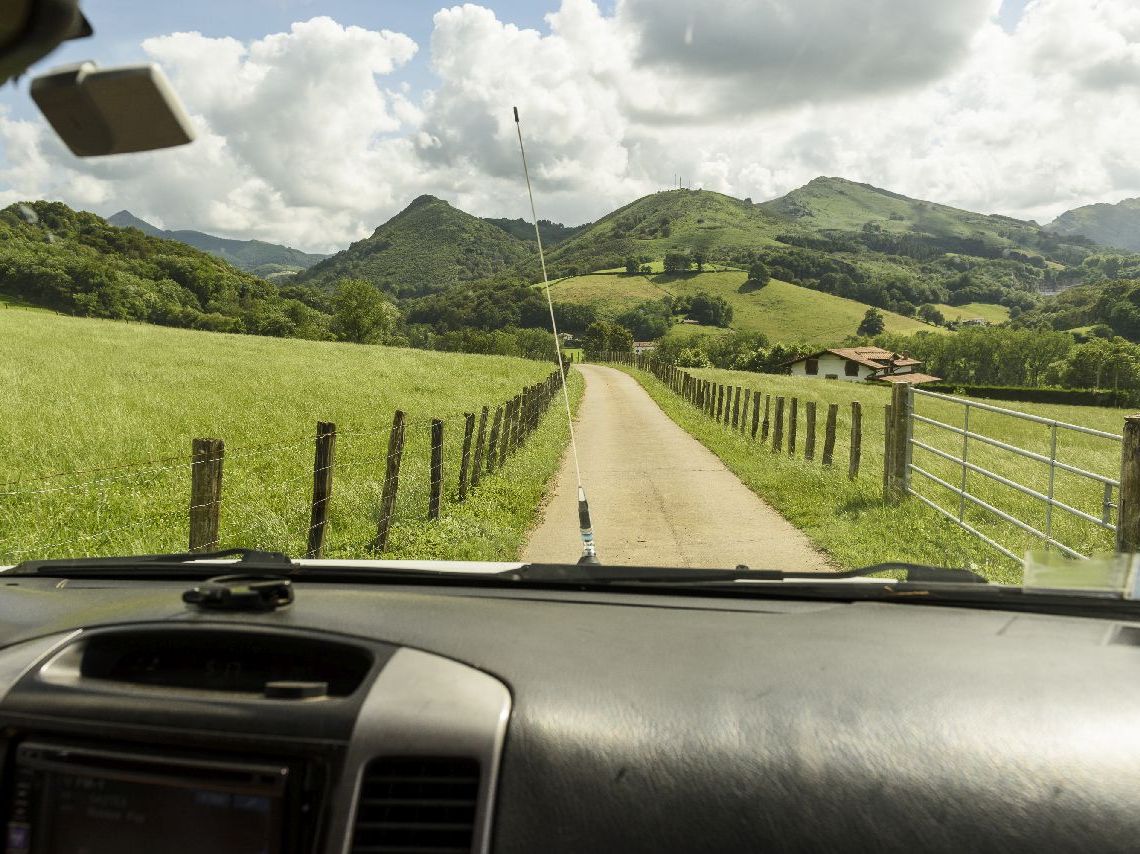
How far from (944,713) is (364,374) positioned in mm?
28926

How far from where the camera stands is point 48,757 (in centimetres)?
181

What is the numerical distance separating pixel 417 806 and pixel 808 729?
68 centimetres

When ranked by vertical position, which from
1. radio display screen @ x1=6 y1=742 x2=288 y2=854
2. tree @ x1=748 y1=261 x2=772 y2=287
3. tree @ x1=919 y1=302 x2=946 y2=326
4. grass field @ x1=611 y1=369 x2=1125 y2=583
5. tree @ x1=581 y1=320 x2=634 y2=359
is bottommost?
grass field @ x1=611 y1=369 x2=1125 y2=583

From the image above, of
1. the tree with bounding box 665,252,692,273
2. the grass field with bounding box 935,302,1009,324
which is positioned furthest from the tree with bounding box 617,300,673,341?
the grass field with bounding box 935,302,1009,324

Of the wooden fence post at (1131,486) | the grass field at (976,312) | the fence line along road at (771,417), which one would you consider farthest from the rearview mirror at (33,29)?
the grass field at (976,312)

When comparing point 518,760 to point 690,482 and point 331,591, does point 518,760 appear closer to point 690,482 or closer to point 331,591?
point 331,591

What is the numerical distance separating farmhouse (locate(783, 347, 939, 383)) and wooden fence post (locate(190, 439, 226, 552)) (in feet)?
317

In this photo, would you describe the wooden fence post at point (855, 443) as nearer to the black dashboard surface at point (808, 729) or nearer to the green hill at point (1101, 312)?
the black dashboard surface at point (808, 729)

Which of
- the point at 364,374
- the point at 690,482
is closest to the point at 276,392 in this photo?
the point at 364,374

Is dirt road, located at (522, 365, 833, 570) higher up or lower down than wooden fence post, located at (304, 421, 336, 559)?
lower down

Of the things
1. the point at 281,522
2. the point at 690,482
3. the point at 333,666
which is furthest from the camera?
the point at 690,482

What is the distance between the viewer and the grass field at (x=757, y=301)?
142000 millimetres

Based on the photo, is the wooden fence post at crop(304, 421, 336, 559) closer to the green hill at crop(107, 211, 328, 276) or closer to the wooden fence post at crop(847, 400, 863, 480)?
the green hill at crop(107, 211, 328, 276)

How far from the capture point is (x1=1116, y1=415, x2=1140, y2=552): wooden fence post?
6.07 meters
